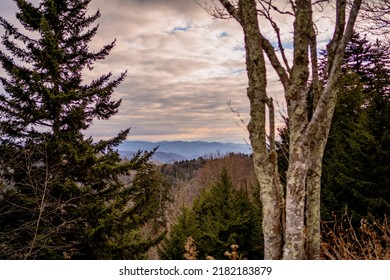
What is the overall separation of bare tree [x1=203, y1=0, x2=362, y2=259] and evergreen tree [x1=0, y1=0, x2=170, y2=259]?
233 inches

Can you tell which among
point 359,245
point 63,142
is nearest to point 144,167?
point 63,142

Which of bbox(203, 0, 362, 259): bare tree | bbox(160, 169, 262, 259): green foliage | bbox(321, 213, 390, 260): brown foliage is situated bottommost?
bbox(160, 169, 262, 259): green foliage

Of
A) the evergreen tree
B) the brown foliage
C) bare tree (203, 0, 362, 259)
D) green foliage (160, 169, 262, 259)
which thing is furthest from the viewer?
green foliage (160, 169, 262, 259)

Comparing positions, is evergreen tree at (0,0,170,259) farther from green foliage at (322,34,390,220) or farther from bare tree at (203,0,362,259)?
green foliage at (322,34,390,220)

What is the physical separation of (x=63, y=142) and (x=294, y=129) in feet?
21.7

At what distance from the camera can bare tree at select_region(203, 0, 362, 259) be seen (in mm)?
3240

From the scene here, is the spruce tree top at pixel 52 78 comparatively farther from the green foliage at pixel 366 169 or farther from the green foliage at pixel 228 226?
the green foliage at pixel 366 169

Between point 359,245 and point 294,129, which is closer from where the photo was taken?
point 294,129

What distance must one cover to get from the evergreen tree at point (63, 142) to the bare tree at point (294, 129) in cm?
592

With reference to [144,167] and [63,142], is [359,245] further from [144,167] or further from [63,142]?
[63,142]

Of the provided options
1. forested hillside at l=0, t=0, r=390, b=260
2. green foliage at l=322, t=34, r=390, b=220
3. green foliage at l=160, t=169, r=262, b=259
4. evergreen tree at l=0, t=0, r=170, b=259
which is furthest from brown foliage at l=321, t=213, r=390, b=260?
evergreen tree at l=0, t=0, r=170, b=259

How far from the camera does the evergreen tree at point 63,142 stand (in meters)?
8.33

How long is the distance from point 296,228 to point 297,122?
105cm

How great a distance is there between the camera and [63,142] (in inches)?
328
